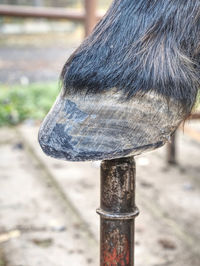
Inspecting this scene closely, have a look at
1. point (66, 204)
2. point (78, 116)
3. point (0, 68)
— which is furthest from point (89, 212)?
point (0, 68)

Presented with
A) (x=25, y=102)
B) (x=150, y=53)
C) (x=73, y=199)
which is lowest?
(x=25, y=102)

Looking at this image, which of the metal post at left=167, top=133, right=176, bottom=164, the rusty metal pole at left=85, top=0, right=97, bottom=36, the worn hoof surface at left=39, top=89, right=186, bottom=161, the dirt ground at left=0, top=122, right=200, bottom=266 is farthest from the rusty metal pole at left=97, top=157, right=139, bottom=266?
the rusty metal pole at left=85, top=0, right=97, bottom=36

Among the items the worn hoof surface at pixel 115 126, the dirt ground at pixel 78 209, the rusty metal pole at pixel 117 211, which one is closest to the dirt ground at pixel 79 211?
the dirt ground at pixel 78 209

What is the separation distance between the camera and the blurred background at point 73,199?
189cm

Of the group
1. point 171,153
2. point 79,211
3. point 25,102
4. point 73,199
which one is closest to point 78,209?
point 79,211

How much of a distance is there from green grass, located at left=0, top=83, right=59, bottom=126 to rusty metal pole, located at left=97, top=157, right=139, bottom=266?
3246mm

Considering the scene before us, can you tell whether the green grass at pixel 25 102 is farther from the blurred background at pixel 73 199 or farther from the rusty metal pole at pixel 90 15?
the rusty metal pole at pixel 90 15

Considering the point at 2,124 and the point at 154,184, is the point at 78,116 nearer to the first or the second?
the point at 154,184

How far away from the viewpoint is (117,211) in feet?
3.16

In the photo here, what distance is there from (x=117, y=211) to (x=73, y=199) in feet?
4.78

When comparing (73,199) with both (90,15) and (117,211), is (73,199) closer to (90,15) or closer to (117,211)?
(90,15)

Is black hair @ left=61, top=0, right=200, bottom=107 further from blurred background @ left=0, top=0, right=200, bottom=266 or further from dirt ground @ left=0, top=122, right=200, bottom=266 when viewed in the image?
dirt ground @ left=0, top=122, right=200, bottom=266

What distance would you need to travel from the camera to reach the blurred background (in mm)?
1886

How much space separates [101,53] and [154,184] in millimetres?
1878
